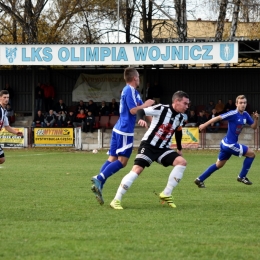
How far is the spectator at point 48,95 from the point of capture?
1389 inches

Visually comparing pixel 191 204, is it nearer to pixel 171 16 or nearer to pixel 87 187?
pixel 87 187

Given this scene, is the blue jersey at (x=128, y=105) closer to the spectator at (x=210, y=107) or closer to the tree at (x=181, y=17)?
the spectator at (x=210, y=107)

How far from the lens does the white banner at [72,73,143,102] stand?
36.2m

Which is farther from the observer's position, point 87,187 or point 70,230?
point 87,187

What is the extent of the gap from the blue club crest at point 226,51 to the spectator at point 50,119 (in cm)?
814

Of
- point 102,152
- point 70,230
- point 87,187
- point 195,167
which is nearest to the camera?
point 70,230

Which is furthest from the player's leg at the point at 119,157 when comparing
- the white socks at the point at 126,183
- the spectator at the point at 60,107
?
Result: the spectator at the point at 60,107

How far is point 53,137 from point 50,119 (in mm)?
1979

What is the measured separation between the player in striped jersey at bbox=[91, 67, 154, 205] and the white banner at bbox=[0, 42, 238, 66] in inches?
749

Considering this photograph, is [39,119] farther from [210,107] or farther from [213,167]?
[213,167]

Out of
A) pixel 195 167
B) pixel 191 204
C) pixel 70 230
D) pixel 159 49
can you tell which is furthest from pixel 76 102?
pixel 70 230

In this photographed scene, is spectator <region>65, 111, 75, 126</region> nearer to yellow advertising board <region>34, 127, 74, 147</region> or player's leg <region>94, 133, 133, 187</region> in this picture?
yellow advertising board <region>34, 127, 74, 147</region>

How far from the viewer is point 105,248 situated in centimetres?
668

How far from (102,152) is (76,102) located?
9.02 m
